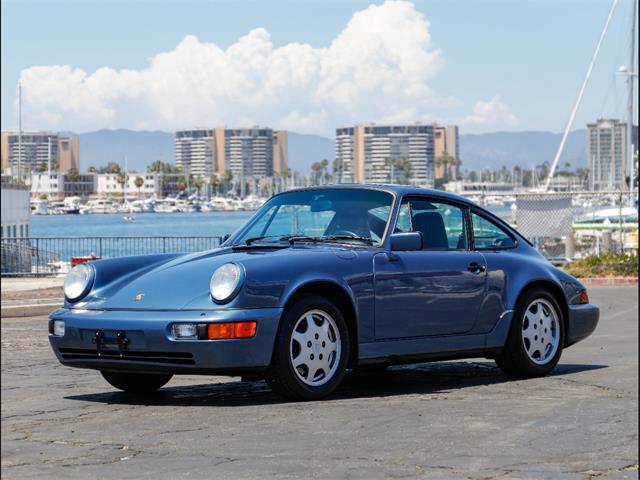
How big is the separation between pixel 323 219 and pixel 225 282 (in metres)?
1.48

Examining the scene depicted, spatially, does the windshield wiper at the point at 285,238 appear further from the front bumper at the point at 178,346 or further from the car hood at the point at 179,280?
the front bumper at the point at 178,346

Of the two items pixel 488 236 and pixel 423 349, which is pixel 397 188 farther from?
pixel 423 349

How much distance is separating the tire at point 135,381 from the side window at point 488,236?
2.68 m

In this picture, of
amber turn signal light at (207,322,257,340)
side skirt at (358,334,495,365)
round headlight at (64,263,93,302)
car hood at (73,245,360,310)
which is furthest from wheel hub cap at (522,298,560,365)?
round headlight at (64,263,93,302)

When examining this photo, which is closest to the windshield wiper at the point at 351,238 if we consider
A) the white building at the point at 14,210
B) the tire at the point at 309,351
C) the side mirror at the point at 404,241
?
the side mirror at the point at 404,241

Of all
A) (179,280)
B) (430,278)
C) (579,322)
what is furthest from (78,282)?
(579,322)

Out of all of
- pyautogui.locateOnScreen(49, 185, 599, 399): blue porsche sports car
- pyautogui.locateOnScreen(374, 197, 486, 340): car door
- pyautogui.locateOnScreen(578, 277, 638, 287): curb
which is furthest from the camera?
pyautogui.locateOnScreen(578, 277, 638, 287): curb

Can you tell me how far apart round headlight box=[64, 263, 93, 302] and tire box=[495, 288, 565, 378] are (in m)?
3.27

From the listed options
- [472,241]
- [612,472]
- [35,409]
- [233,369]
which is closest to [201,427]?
[233,369]

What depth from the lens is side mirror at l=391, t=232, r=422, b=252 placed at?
30.6 feet

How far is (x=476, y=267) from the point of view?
9.91 metres

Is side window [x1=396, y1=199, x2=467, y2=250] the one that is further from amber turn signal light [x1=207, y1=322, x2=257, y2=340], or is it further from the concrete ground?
amber turn signal light [x1=207, y1=322, x2=257, y2=340]

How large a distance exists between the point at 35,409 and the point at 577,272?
20513 millimetres

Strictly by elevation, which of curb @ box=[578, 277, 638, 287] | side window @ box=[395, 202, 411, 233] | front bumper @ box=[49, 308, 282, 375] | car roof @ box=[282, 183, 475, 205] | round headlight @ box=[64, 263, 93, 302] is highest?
car roof @ box=[282, 183, 475, 205]
